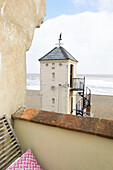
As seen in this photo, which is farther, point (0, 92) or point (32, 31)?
point (32, 31)

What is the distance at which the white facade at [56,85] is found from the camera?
7.11 m

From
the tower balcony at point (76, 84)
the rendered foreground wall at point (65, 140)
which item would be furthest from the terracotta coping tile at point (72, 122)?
the tower balcony at point (76, 84)

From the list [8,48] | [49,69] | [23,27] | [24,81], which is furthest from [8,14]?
[49,69]

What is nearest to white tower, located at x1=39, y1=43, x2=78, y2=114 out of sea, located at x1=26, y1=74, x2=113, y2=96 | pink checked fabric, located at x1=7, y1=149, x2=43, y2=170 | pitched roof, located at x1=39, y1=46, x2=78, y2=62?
pitched roof, located at x1=39, y1=46, x2=78, y2=62

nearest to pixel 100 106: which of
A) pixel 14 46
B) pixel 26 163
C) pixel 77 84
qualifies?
pixel 77 84

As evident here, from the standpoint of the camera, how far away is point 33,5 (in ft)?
7.95

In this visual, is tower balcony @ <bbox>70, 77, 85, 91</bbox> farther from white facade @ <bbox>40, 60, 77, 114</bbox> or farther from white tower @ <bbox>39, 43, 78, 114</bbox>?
white facade @ <bbox>40, 60, 77, 114</bbox>

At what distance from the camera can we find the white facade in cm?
711

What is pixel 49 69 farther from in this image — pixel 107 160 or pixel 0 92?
pixel 107 160

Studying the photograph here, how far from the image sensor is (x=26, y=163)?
5.53ft

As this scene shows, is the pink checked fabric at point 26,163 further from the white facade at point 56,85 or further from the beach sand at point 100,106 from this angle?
the beach sand at point 100,106

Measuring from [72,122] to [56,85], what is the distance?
568 cm

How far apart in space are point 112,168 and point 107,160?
109 millimetres

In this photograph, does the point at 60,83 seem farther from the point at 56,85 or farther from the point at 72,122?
the point at 72,122
